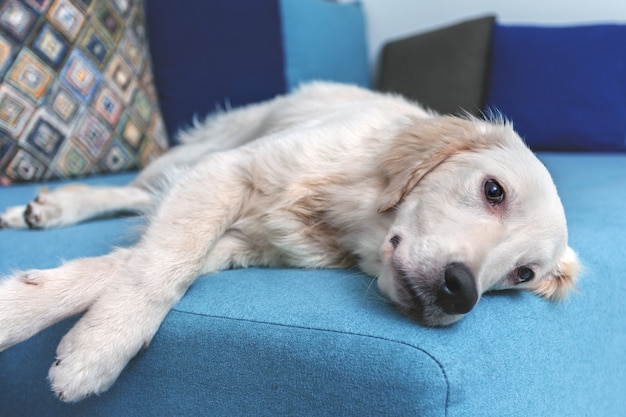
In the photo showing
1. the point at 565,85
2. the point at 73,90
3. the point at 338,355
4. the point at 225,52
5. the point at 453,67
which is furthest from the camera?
the point at 453,67

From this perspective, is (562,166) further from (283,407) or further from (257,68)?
(283,407)

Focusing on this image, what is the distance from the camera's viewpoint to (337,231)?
1517 millimetres

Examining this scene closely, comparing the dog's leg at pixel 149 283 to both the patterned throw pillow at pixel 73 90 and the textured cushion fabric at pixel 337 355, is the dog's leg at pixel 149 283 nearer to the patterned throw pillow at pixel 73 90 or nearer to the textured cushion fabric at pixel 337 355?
the textured cushion fabric at pixel 337 355

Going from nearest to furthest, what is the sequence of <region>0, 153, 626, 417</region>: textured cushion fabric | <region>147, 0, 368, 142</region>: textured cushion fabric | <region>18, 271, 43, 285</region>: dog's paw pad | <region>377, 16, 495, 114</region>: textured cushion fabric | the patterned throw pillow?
1. <region>0, 153, 626, 417</region>: textured cushion fabric
2. <region>18, 271, 43, 285</region>: dog's paw pad
3. the patterned throw pillow
4. <region>147, 0, 368, 142</region>: textured cushion fabric
5. <region>377, 16, 495, 114</region>: textured cushion fabric

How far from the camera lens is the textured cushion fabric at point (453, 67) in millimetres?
3760

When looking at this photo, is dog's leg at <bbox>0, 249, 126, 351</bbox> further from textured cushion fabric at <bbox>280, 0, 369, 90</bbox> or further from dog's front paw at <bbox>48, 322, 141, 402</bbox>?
textured cushion fabric at <bbox>280, 0, 369, 90</bbox>

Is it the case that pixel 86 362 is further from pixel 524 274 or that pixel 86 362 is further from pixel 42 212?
pixel 524 274

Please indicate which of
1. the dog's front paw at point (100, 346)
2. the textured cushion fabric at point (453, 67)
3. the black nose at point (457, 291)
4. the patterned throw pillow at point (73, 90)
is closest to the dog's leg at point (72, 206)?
the dog's front paw at point (100, 346)

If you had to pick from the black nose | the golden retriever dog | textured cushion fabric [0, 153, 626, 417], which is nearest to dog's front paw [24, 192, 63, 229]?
textured cushion fabric [0, 153, 626, 417]

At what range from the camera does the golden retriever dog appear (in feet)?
3.73

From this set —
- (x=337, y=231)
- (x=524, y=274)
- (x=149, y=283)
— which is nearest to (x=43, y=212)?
(x=149, y=283)

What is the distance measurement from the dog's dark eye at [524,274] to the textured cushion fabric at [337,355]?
0.12ft

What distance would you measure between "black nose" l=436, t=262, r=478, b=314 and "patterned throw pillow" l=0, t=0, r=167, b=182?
208 centimetres

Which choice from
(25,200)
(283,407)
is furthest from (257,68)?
(283,407)
